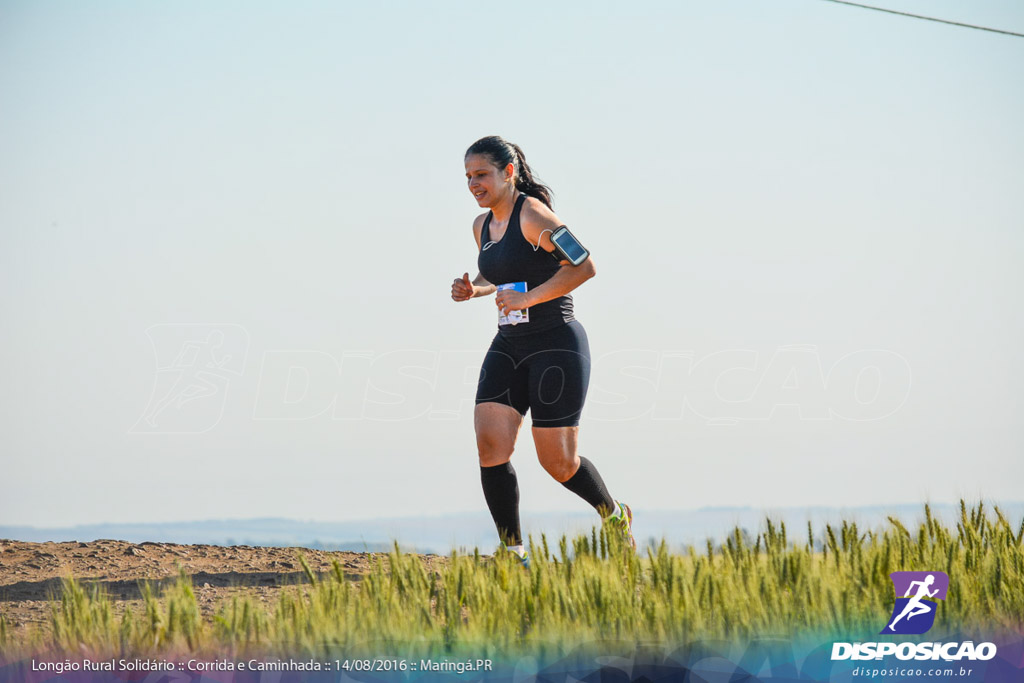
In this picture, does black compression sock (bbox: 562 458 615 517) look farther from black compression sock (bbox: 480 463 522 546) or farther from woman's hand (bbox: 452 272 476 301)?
woman's hand (bbox: 452 272 476 301)

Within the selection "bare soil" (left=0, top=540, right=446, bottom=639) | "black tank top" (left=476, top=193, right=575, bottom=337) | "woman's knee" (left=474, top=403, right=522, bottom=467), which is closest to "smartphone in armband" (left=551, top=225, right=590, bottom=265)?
"black tank top" (left=476, top=193, right=575, bottom=337)

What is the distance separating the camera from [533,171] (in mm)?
5613

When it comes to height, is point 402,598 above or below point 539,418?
below

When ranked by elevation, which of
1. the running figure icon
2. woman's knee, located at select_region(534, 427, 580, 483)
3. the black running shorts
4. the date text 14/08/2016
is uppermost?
the black running shorts

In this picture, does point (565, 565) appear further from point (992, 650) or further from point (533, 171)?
point (533, 171)

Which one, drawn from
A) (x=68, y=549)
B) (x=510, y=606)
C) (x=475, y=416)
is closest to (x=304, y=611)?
(x=510, y=606)

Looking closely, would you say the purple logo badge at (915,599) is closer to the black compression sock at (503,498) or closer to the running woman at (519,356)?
the running woman at (519,356)

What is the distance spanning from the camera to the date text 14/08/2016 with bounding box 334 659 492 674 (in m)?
3.66

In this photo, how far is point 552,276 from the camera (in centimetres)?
525

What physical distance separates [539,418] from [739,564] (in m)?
1.32

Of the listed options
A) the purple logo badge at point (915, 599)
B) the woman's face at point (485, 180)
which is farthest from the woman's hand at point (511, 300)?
the purple logo badge at point (915, 599)

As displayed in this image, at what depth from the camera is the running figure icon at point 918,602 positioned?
158 inches

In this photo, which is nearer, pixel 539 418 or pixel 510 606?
pixel 510 606

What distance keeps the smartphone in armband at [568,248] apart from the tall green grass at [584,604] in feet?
4.33
